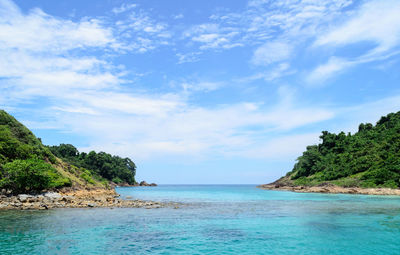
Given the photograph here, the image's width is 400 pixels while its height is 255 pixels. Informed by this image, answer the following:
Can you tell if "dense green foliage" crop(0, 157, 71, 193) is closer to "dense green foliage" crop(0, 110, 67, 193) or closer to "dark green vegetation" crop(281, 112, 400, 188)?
"dense green foliage" crop(0, 110, 67, 193)

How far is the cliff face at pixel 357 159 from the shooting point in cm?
8775

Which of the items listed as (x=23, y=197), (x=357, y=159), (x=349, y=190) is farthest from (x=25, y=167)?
(x=357, y=159)

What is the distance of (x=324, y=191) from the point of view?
325 ft

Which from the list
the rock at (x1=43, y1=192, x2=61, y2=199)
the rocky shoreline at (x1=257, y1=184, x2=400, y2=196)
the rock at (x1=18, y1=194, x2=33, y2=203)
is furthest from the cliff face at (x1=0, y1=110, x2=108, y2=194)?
the rocky shoreline at (x1=257, y1=184, x2=400, y2=196)

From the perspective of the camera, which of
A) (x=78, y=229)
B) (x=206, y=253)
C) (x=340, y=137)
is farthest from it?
(x=340, y=137)

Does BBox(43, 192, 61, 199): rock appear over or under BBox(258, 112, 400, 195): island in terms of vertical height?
under

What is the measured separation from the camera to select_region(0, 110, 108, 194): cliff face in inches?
2044

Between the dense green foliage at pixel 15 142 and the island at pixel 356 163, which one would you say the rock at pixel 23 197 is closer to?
the dense green foliage at pixel 15 142

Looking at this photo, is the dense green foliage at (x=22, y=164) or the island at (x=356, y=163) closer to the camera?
the dense green foliage at (x=22, y=164)

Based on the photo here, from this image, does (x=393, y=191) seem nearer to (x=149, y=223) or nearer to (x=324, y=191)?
(x=324, y=191)

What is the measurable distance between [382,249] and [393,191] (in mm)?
68837

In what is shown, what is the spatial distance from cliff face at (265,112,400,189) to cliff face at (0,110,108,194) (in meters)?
85.2

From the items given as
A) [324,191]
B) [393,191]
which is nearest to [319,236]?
[393,191]

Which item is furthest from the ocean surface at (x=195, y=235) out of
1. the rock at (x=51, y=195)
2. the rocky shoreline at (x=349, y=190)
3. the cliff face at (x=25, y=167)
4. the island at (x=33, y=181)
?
the rocky shoreline at (x=349, y=190)
